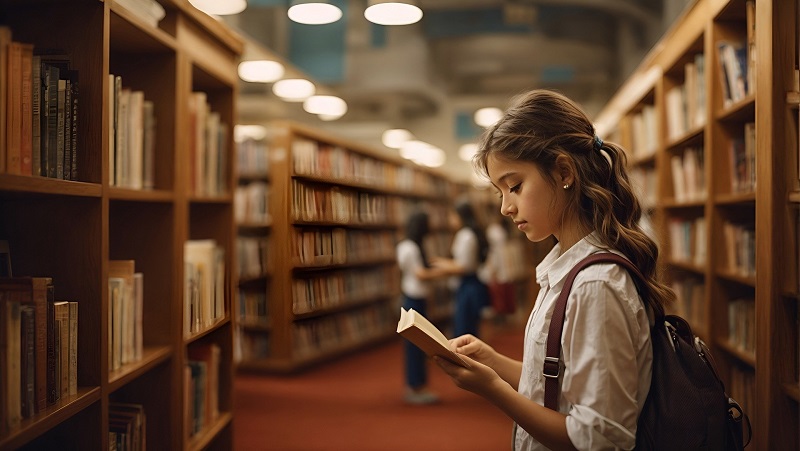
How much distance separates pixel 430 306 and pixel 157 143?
6.06 m

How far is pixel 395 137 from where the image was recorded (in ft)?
35.5

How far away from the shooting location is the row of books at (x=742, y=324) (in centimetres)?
253

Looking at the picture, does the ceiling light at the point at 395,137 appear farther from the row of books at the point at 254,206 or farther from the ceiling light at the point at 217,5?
the ceiling light at the point at 217,5

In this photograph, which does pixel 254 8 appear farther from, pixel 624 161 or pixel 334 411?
pixel 624 161

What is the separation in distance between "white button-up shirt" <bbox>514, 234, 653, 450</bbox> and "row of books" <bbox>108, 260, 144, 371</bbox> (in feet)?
3.82

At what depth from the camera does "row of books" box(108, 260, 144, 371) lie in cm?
176

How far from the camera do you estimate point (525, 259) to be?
31.1ft

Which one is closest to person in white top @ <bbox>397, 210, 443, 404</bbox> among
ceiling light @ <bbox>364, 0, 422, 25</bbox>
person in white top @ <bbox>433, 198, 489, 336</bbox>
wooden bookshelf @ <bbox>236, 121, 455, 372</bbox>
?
person in white top @ <bbox>433, 198, 489, 336</bbox>

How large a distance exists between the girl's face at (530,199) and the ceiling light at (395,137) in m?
9.24

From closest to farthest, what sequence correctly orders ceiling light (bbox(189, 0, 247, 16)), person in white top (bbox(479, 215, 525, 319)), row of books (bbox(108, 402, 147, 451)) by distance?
row of books (bbox(108, 402, 147, 451)) < ceiling light (bbox(189, 0, 247, 16)) < person in white top (bbox(479, 215, 525, 319))

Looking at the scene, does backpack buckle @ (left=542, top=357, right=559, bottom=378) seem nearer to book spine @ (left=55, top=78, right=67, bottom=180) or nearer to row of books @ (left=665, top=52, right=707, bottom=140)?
book spine @ (left=55, top=78, right=67, bottom=180)

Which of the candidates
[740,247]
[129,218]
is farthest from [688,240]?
[129,218]

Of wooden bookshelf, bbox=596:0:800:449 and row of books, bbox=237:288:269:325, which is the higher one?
wooden bookshelf, bbox=596:0:800:449

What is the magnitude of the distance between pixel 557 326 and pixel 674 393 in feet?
0.85
